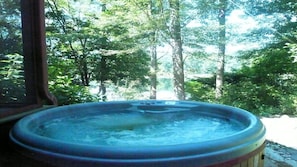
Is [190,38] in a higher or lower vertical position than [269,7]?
lower

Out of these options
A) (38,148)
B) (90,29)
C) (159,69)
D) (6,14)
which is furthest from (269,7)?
(38,148)

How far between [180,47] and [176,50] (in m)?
0.16

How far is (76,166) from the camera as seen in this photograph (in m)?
1.74

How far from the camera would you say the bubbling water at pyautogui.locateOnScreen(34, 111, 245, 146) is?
110 inches

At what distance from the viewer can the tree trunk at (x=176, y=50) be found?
8906mm

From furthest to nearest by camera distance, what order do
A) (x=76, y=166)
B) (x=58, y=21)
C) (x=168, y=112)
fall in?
(x=58, y=21), (x=168, y=112), (x=76, y=166)

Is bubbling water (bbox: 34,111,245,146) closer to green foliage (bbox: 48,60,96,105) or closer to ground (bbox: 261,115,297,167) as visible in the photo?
ground (bbox: 261,115,297,167)

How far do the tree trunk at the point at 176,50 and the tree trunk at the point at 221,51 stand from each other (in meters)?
1.19

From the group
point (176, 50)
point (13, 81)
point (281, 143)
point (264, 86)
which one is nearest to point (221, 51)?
point (176, 50)

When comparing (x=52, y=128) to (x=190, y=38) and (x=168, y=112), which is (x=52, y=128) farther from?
(x=190, y=38)

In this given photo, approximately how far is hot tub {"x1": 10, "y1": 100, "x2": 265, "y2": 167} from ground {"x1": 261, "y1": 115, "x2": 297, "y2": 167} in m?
1.22

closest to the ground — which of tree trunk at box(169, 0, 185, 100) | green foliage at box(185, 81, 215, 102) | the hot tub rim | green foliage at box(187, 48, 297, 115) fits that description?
green foliage at box(187, 48, 297, 115)

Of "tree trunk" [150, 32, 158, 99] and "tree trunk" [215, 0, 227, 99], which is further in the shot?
"tree trunk" [150, 32, 158, 99]

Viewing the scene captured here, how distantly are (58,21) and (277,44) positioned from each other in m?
6.32
